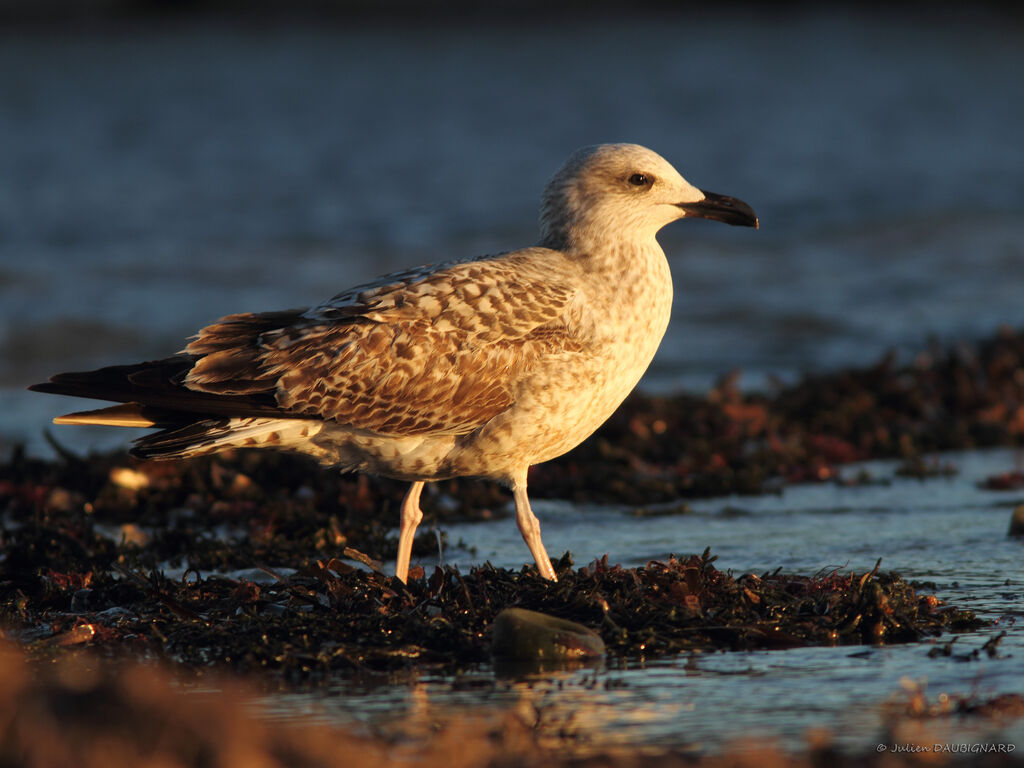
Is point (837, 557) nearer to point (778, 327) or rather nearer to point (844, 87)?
point (778, 327)

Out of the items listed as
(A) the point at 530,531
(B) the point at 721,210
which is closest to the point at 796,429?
(B) the point at 721,210

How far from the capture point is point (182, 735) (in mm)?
3385

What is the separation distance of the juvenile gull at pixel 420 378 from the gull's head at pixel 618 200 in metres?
0.33

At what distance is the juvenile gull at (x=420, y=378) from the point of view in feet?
19.4

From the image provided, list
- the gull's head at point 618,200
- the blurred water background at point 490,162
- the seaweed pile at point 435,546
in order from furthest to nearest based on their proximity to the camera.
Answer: the blurred water background at point 490,162, the gull's head at point 618,200, the seaweed pile at point 435,546

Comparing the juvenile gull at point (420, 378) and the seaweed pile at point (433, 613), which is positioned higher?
the juvenile gull at point (420, 378)

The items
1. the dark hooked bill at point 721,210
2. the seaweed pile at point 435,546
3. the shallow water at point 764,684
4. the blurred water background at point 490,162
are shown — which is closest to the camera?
the shallow water at point 764,684

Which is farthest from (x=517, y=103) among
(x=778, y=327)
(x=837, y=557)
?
(x=837, y=557)

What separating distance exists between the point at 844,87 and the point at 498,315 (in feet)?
91.0

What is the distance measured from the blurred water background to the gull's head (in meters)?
6.01

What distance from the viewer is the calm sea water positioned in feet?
16.1

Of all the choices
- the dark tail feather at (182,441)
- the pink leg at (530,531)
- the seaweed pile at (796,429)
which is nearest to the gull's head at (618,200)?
the pink leg at (530,531)

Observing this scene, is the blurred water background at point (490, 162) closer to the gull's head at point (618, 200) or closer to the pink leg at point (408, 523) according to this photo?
the pink leg at point (408, 523)

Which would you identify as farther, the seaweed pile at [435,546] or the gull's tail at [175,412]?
the gull's tail at [175,412]
